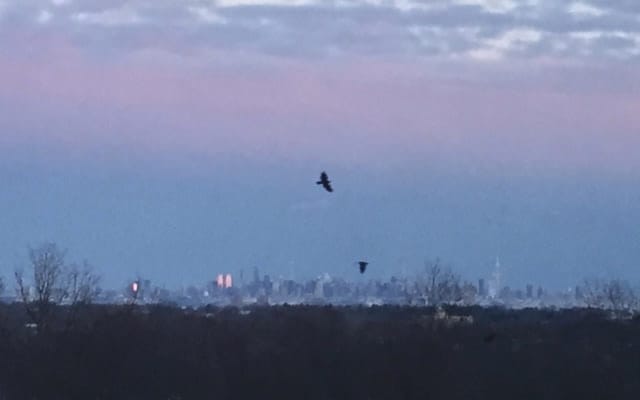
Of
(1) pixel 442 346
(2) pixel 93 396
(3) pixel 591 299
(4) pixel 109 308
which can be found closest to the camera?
(2) pixel 93 396

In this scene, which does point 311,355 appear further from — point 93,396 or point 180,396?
point 93,396

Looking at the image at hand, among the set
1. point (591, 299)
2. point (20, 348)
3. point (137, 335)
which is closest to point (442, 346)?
point (137, 335)

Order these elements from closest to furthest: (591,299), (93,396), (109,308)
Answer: (93,396), (109,308), (591,299)

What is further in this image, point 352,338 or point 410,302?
point 410,302

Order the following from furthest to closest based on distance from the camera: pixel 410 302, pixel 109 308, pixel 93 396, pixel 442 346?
pixel 410 302
pixel 109 308
pixel 442 346
pixel 93 396

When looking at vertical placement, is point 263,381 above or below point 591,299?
below

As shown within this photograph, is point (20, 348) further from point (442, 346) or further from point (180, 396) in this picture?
point (442, 346)

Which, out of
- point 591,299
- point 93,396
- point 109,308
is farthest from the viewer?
point 591,299

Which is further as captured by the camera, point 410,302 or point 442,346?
point 410,302

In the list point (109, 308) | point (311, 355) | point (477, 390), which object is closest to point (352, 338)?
point (311, 355)
